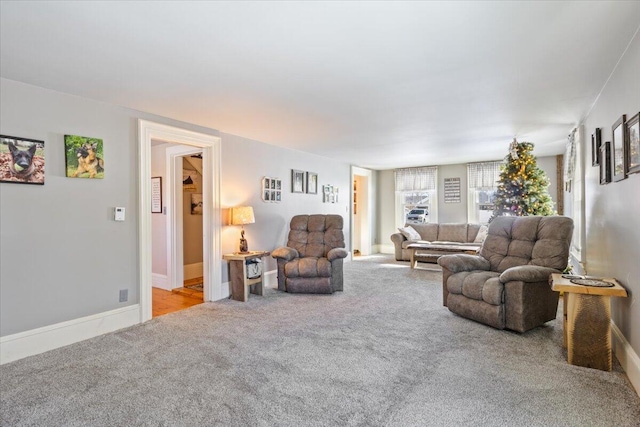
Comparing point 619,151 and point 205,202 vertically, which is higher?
point 619,151

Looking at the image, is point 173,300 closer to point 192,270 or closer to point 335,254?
point 192,270

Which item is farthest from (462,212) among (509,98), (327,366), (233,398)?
(233,398)

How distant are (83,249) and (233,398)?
2086 mm

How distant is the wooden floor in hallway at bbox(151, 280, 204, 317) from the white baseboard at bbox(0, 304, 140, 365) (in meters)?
0.44

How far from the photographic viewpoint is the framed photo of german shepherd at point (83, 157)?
292 cm

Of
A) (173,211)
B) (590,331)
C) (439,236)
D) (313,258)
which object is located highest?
(173,211)

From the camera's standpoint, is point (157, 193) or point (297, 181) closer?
point (157, 193)

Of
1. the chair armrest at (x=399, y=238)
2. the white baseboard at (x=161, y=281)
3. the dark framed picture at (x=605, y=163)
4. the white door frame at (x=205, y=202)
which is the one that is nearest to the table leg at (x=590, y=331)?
the dark framed picture at (x=605, y=163)

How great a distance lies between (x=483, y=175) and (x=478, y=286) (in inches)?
191

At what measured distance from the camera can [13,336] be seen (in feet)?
8.50

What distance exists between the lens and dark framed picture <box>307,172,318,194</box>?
20.2 ft

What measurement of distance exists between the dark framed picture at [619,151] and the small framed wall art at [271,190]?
401cm

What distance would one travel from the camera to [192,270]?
5.75 meters

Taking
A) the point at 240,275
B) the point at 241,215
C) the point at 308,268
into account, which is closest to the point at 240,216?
the point at 241,215
